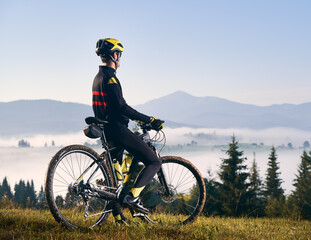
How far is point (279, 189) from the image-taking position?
274 feet

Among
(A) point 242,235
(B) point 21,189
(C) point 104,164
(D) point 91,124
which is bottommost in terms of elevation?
(B) point 21,189

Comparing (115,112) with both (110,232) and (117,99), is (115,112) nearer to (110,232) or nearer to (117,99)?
(117,99)

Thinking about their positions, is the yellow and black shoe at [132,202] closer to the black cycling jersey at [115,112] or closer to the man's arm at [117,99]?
the black cycling jersey at [115,112]

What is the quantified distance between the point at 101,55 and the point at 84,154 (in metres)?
1.72

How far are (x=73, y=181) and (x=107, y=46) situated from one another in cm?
232

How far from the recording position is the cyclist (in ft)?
18.8

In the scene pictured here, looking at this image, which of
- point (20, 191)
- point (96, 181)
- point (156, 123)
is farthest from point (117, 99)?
point (20, 191)

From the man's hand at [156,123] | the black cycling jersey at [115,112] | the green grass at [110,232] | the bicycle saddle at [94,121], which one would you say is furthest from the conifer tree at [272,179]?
the bicycle saddle at [94,121]

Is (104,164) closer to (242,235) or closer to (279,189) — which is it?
(242,235)

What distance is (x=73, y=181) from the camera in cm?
557

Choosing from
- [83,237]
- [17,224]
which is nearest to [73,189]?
[83,237]

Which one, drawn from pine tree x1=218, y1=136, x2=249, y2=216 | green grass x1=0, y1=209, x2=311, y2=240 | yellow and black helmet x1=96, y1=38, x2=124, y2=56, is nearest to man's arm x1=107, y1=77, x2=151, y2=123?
yellow and black helmet x1=96, y1=38, x2=124, y2=56

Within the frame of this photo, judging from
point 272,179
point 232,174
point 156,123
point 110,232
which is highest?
point 156,123

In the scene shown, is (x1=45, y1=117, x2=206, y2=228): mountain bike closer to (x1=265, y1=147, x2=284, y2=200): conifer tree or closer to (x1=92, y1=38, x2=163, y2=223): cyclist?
(x1=92, y1=38, x2=163, y2=223): cyclist
